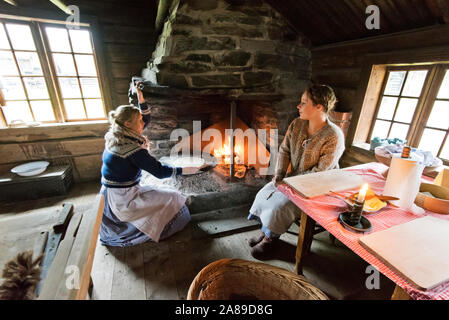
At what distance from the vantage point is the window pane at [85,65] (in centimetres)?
296

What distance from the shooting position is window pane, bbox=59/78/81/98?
2995mm

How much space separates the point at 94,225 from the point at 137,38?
297 cm

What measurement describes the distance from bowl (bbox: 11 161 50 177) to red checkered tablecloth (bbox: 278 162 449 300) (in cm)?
317

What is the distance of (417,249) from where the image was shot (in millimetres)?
835

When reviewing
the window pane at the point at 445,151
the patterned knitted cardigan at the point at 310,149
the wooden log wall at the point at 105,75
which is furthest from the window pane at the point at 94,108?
the window pane at the point at 445,151

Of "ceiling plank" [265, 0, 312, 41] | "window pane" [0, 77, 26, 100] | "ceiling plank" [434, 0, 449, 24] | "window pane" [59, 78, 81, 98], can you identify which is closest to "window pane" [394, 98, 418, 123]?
"ceiling plank" [434, 0, 449, 24]

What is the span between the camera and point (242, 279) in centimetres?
124

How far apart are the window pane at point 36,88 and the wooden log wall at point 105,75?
18.3 inches

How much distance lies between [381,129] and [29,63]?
4.44m

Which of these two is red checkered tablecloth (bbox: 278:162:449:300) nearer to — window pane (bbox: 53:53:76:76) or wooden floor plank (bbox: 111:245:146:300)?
wooden floor plank (bbox: 111:245:146:300)

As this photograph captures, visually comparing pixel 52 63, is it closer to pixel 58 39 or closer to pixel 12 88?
pixel 58 39

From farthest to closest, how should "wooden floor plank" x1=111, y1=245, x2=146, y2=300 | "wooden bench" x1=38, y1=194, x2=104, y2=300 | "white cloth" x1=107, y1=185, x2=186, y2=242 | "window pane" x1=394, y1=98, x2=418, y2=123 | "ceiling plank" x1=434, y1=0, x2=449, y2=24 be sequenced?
"window pane" x1=394, y1=98, x2=418, y2=123 → "white cloth" x1=107, y1=185, x2=186, y2=242 → "wooden floor plank" x1=111, y1=245, x2=146, y2=300 → "ceiling plank" x1=434, y1=0, x2=449, y2=24 → "wooden bench" x1=38, y1=194, x2=104, y2=300

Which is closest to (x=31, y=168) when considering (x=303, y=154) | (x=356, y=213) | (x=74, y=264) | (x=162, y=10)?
(x=162, y=10)

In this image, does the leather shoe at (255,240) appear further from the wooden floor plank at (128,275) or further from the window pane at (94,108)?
the window pane at (94,108)
